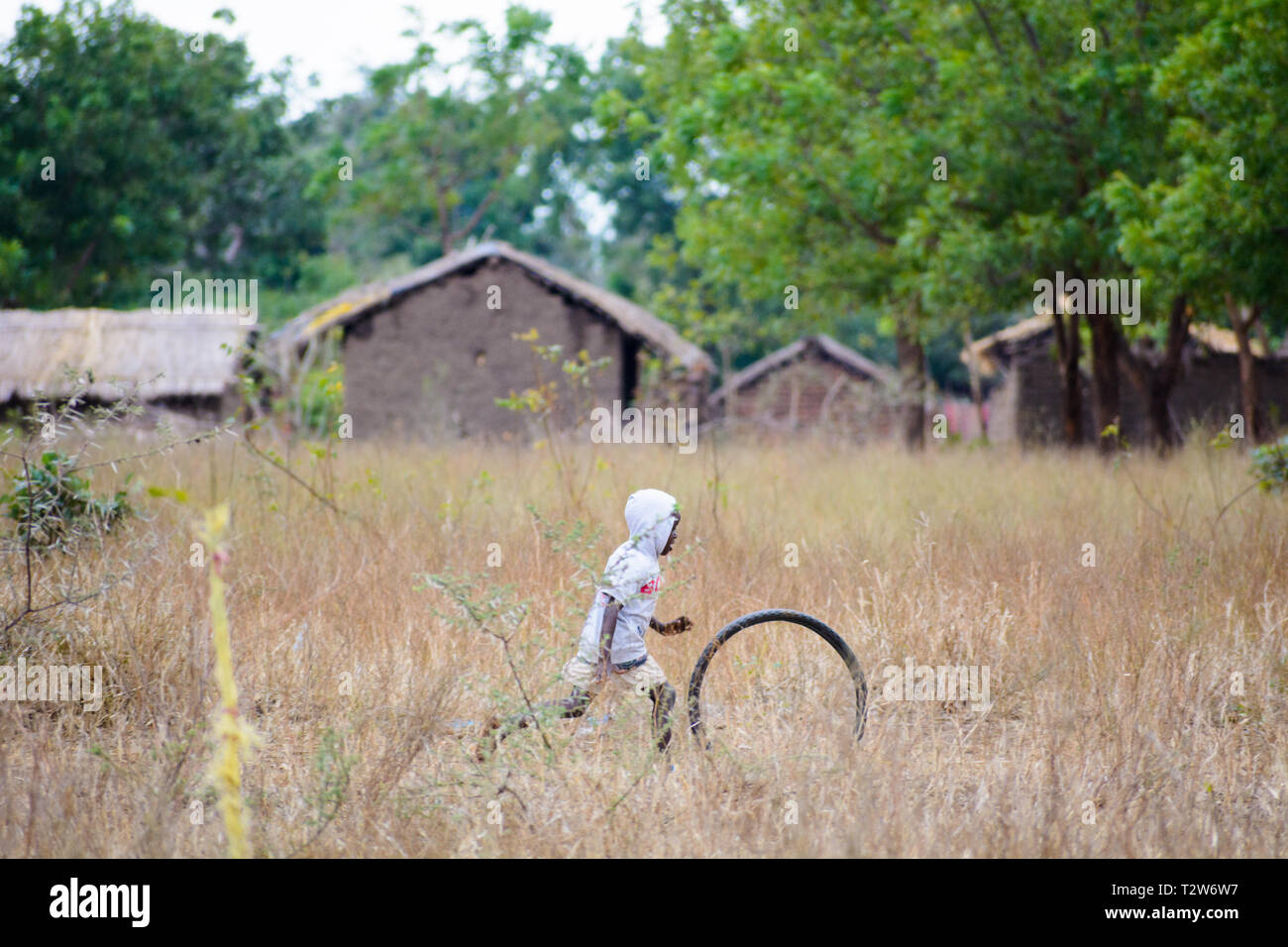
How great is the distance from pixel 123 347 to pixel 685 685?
64.0 ft

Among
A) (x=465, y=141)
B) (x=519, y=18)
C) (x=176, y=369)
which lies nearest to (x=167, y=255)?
(x=176, y=369)

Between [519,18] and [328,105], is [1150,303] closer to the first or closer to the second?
[519,18]

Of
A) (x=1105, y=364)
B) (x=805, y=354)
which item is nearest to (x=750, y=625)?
(x=1105, y=364)

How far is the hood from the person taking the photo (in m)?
3.81

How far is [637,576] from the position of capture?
377 centimetres

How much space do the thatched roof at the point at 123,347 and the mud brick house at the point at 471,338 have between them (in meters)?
3.61

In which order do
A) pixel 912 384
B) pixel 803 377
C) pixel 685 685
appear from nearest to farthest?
1. pixel 685 685
2. pixel 912 384
3. pixel 803 377

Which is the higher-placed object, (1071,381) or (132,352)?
(132,352)

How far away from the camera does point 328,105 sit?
38250mm

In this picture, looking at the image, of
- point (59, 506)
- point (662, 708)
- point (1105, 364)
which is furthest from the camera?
point (1105, 364)

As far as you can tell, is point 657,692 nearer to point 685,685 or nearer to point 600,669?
point 600,669

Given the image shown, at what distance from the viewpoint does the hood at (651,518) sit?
12.5 ft

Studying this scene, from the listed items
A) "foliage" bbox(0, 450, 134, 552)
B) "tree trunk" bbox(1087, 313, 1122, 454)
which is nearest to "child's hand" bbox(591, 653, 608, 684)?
"foliage" bbox(0, 450, 134, 552)

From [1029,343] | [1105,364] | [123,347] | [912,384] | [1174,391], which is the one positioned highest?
[1029,343]
